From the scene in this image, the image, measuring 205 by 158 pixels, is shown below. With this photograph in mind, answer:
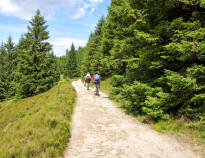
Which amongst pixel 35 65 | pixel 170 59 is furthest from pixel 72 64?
pixel 170 59

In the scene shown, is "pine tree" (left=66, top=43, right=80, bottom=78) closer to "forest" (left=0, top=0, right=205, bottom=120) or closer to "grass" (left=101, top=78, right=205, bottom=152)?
"forest" (left=0, top=0, right=205, bottom=120)

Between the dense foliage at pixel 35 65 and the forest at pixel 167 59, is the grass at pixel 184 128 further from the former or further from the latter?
the dense foliage at pixel 35 65

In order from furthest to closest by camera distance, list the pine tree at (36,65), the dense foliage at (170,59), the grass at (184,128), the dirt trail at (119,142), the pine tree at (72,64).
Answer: the pine tree at (72,64) < the pine tree at (36,65) < the dense foliage at (170,59) < the grass at (184,128) < the dirt trail at (119,142)

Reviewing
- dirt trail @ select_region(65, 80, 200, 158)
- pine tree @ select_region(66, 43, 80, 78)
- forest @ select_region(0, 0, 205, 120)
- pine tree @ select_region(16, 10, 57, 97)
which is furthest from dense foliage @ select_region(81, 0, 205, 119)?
pine tree @ select_region(66, 43, 80, 78)

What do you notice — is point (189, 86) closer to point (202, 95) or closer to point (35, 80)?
point (202, 95)

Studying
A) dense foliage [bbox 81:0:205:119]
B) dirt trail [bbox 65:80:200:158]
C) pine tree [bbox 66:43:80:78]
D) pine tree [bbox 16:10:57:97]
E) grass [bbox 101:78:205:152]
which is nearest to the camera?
dirt trail [bbox 65:80:200:158]

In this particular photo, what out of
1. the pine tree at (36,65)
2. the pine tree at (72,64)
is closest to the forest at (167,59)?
the pine tree at (36,65)

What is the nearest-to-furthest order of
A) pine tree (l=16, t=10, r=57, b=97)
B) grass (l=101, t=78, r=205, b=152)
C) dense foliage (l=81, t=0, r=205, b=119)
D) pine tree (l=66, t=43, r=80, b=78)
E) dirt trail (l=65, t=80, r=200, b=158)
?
dirt trail (l=65, t=80, r=200, b=158)
grass (l=101, t=78, r=205, b=152)
dense foliage (l=81, t=0, r=205, b=119)
pine tree (l=16, t=10, r=57, b=97)
pine tree (l=66, t=43, r=80, b=78)

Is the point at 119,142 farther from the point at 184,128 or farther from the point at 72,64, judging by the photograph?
the point at 72,64

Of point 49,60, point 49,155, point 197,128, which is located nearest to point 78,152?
point 49,155

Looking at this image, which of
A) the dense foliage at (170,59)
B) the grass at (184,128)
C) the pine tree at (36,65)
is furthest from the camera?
the pine tree at (36,65)

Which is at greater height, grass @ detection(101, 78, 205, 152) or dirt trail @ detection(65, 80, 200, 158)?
grass @ detection(101, 78, 205, 152)

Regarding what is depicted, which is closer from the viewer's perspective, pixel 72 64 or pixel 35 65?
pixel 35 65

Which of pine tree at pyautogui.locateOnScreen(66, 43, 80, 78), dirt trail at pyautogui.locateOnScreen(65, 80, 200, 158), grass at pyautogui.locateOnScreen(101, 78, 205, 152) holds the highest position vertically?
pine tree at pyautogui.locateOnScreen(66, 43, 80, 78)
